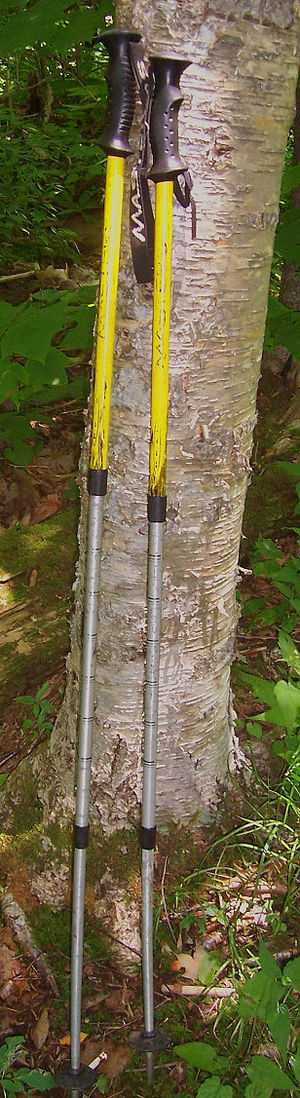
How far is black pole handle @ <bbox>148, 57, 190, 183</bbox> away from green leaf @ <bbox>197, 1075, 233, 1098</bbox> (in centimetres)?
171

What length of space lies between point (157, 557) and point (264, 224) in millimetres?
661

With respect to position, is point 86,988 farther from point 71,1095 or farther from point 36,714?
point 36,714

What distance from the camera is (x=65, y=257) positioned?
6.90m

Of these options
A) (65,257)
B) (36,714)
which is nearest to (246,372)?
(36,714)

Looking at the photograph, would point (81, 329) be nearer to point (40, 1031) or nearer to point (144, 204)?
point (144, 204)

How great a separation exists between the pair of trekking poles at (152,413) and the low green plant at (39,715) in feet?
2.76

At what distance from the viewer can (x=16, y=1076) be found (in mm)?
1902

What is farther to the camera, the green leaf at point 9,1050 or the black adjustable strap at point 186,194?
the green leaf at point 9,1050

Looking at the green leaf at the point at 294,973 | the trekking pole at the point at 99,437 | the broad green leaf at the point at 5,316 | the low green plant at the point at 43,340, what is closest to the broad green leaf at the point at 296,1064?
→ the green leaf at the point at 294,973

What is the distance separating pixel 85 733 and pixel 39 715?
3.05 feet

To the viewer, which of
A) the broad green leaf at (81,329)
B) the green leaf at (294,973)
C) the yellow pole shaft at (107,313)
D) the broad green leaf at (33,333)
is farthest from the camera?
the broad green leaf at (81,329)

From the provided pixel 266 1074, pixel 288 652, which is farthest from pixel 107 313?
pixel 266 1074

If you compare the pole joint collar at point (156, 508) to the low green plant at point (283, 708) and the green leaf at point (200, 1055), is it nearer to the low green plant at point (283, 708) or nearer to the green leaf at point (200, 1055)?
the low green plant at point (283, 708)

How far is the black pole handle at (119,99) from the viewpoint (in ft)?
4.88
